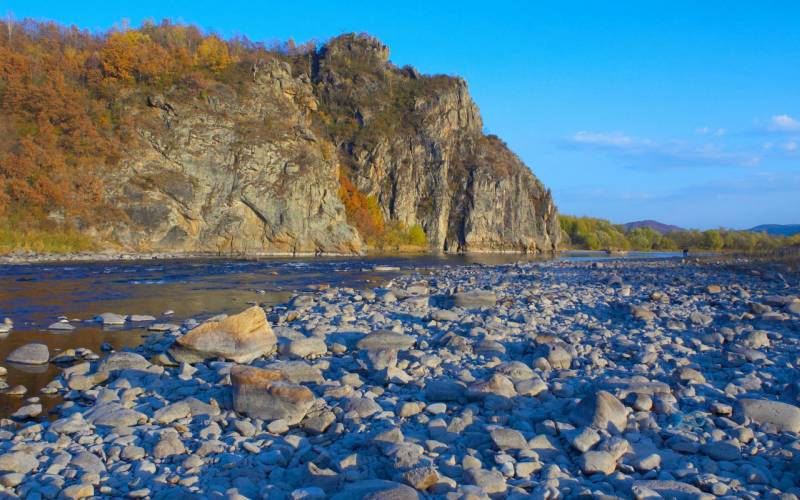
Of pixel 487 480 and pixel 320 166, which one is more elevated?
pixel 320 166

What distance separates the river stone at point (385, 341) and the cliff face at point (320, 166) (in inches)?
1847

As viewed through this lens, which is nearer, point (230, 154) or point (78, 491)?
point (78, 491)

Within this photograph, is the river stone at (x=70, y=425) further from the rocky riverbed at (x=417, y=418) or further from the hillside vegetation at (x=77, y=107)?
the hillside vegetation at (x=77, y=107)

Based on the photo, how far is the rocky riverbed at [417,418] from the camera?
448 cm

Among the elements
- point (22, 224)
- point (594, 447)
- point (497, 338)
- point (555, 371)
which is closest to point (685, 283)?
point (497, 338)

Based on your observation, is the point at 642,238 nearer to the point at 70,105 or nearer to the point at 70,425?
the point at 70,105

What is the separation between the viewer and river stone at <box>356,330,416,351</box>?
31.5 feet

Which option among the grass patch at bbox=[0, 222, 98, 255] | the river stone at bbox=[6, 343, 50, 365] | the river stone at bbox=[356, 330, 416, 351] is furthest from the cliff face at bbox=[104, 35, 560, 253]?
the river stone at bbox=[356, 330, 416, 351]

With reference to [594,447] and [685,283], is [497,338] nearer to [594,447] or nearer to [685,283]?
[594,447]

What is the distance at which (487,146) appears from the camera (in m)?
112

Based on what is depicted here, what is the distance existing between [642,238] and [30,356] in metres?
156

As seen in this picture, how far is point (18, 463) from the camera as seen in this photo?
15.9 ft

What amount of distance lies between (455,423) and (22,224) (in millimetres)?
49323

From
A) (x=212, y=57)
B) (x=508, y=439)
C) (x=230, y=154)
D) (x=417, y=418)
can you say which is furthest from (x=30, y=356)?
(x=212, y=57)
